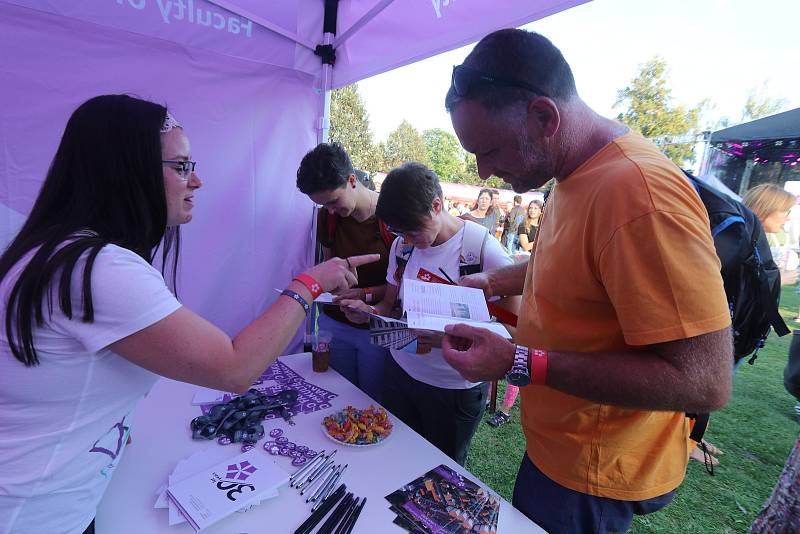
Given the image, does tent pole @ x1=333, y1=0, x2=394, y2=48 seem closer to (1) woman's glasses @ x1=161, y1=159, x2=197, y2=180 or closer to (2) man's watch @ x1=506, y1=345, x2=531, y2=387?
(1) woman's glasses @ x1=161, y1=159, x2=197, y2=180

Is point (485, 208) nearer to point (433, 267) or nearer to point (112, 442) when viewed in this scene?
point (433, 267)

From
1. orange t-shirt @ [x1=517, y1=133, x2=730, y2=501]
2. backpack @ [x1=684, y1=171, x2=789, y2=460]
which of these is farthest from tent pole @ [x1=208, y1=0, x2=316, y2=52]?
backpack @ [x1=684, y1=171, x2=789, y2=460]

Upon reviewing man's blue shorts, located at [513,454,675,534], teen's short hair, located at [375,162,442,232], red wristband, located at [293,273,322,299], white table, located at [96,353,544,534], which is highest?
teen's short hair, located at [375,162,442,232]

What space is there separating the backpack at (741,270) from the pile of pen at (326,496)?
1027mm

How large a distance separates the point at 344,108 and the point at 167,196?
26007mm

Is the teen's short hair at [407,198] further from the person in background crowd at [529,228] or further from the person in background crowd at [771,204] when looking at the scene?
the person in background crowd at [529,228]

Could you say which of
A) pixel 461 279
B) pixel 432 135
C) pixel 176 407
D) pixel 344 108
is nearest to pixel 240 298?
pixel 176 407

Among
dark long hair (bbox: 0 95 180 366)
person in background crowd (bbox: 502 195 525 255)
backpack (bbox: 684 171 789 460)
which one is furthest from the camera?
person in background crowd (bbox: 502 195 525 255)

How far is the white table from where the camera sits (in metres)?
1.04

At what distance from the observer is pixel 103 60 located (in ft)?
7.18

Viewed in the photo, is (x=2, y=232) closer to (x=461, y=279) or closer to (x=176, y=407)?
(x=176, y=407)

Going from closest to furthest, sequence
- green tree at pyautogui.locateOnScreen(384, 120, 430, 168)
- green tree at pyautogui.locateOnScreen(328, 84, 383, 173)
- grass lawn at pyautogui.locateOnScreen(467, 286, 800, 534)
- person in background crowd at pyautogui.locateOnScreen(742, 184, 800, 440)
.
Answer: grass lawn at pyautogui.locateOnScreen(467, 286, 800, 534), person in background crowd at pyautogui.locateOnScreen(742, 184, 800, 440), green tree at pyautogui.locateOnScreen(328, 84, 383, 173), green tree at pyautogui.locateOnScreen(384, 120, 430, 168)

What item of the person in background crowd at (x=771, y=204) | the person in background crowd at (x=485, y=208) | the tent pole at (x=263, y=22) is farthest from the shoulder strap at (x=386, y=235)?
the person in background crowd at (x=485, y=208)

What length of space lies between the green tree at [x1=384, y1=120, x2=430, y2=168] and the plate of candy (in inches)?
1247
